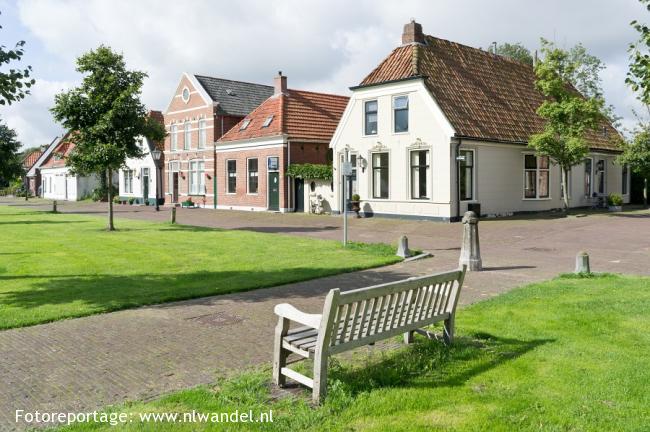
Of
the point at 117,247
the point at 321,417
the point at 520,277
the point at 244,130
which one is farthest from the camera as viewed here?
the point at 244,130

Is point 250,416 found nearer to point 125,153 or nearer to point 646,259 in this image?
point 646,259

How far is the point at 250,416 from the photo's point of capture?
14.6 ft

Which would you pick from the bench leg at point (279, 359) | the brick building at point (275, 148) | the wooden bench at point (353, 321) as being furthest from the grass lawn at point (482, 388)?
the brick building at point (275, 148)

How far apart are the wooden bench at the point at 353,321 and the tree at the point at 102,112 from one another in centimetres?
1716

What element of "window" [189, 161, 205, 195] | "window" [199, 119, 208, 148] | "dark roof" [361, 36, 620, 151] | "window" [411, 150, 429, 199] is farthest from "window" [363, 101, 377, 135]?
"window" [189, 161, 205, 195]

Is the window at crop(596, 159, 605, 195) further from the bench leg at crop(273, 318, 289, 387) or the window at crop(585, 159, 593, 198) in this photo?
the bench leg at crop(273, 318, 289, 387)

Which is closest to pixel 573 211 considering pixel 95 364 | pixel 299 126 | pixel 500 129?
pixel 500 129

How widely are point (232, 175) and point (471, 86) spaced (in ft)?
53.5

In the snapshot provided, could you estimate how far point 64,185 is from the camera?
5903cm

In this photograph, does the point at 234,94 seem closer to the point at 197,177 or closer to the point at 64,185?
the point at 197,177

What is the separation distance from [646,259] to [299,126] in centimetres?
2246

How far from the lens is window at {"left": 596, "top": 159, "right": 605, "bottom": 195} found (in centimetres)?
3269

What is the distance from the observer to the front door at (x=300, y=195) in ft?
104

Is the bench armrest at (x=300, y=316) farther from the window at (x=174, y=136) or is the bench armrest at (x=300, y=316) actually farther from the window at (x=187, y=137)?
the window at (x=174, y=136)
